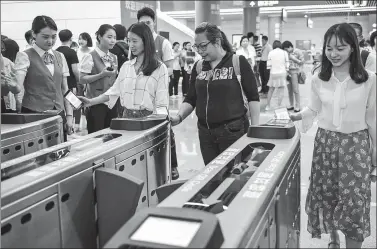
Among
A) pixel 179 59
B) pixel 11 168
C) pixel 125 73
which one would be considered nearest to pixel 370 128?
pixel 125 73

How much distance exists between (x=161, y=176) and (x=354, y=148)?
3.25 ft

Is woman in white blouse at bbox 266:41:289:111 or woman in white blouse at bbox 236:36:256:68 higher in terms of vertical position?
woman in white blouse at bbox 236:36:256:68

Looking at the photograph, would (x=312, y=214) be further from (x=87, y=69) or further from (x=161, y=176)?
(x=87, y=69)

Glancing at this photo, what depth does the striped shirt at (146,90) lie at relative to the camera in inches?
98.3

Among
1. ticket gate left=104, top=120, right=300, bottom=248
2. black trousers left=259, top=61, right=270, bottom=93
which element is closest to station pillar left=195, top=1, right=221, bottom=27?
black trousers left=259, top=61, right=270, bottom=93

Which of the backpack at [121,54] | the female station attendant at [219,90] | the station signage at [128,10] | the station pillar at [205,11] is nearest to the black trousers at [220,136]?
the female station attendant at [219,90]

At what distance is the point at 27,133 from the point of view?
206 cm

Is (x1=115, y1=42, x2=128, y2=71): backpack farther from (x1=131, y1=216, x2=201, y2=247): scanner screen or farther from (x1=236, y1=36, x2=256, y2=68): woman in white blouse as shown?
(x1=236, y1=36, x2=256, y2=68): woman in white blouse

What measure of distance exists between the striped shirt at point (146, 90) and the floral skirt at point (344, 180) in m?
0.91

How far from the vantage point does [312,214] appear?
7.92 ft

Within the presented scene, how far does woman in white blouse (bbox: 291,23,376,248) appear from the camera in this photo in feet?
7.02

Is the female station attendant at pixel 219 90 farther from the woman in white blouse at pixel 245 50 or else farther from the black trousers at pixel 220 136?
the woman in white blouse at pixel 245 50

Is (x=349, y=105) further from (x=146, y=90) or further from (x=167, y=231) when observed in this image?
(x=167, y=231)

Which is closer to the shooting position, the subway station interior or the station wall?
the subway station interior
